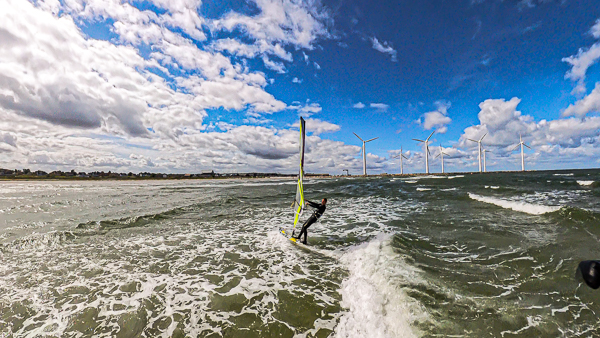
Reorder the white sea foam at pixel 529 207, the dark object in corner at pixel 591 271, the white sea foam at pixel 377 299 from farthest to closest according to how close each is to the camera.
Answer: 1. the white sea foam at pixel 529 207
2. the white sea foam at pixel 377 299
3. the dark object in corner at pixel 591 271

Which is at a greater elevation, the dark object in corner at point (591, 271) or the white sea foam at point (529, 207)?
the dark object in corner at point (591, 271)

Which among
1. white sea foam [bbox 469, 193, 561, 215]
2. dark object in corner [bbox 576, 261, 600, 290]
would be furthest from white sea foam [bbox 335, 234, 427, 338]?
white sea foam [bbox 469, 193, 561, 215]

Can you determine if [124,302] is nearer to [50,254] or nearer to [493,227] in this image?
[50,254]

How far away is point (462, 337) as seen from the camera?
4.77m

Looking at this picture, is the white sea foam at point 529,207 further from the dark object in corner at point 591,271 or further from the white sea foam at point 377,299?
the dark object in corner at point 591,271

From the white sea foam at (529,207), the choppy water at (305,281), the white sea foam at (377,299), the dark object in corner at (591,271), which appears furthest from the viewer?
the white sea foam at (529,207)

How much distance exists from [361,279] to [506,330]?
3.54m

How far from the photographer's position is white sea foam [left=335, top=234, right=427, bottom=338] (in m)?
5.20

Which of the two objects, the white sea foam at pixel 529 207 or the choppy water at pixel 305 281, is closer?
the choppy water at pixel 305 281

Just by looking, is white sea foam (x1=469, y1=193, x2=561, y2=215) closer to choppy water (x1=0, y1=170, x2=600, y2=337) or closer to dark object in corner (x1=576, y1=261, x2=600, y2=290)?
choppy water (x1=0, y1=170, x2=600, y2=337)

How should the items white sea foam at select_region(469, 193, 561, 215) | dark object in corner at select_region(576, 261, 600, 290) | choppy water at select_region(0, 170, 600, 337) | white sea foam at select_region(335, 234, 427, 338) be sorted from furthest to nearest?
white sea foam at select_region(469, 193, 561, 215), choppy water at select_region(0, 170, 600, 337), white sea foam at select_region(335, 234, 427, 338), dark object in corner at select_region(576, 261, 600, 290)

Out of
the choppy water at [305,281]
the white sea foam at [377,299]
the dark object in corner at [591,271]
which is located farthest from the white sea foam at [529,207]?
the dark object in corner at [591,271]

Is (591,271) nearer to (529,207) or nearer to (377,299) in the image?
(377,299)

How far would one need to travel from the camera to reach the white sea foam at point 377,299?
520 cm
